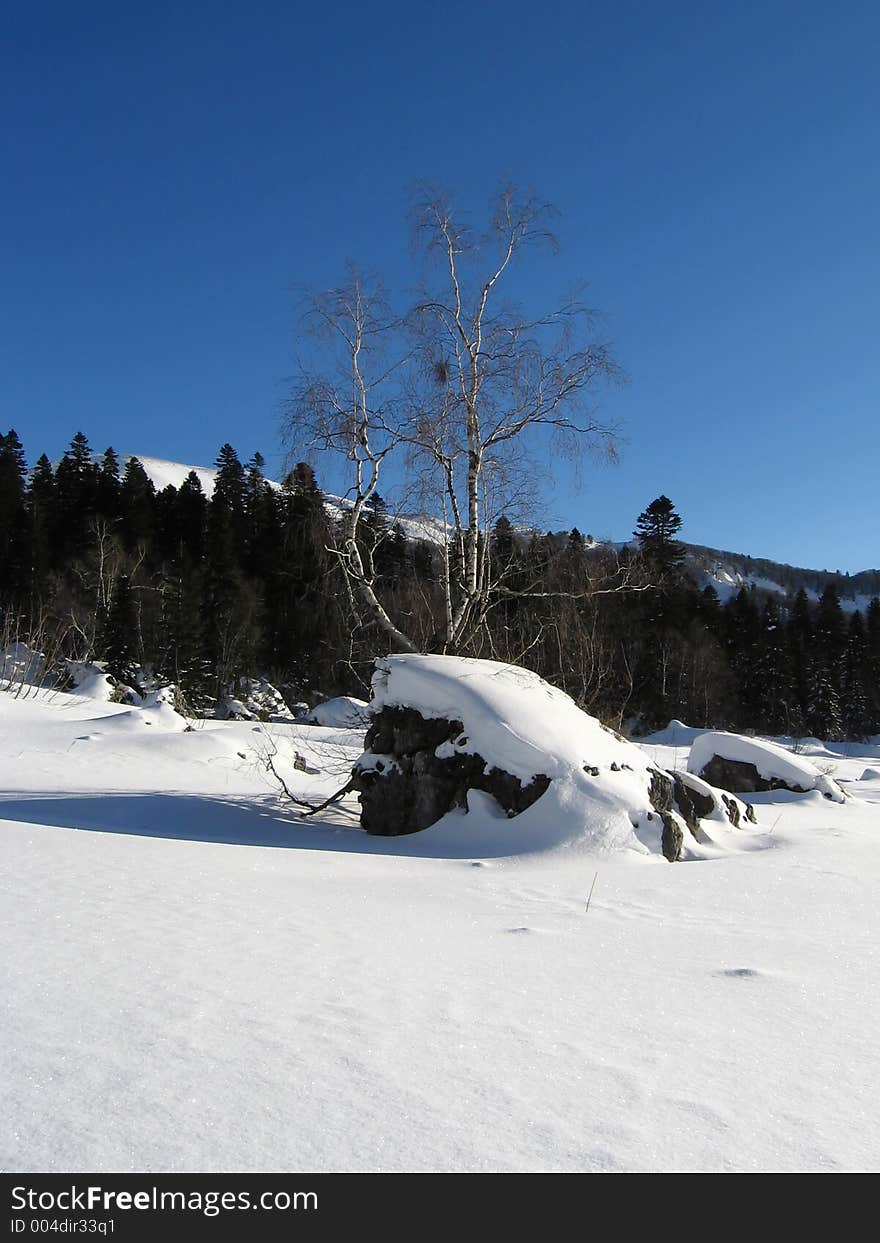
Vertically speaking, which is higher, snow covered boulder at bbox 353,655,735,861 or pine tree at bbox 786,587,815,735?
pine tree at bbox 786,587,815,735

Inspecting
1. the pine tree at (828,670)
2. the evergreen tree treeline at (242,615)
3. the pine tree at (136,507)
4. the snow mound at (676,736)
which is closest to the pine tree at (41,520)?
the evergreen tree treeline at (242,615)

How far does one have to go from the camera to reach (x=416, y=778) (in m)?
7.71

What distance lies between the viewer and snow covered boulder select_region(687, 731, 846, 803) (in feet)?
37.9

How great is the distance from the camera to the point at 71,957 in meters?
3.03

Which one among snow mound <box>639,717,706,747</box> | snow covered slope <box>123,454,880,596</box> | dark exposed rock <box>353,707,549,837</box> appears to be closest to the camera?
dark exposed rock <box>353,707,549,837</box>

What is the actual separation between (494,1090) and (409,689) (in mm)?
6016

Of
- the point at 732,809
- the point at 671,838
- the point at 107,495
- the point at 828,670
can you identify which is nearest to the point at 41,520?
the point at 107,495

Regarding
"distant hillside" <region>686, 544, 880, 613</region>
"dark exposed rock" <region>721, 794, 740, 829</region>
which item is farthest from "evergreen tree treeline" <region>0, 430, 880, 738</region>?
"distant hillside" <region>686, 544, 880, 613</region>

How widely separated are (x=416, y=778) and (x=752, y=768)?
6.81 m

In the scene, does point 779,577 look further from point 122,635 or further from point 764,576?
point 122,635

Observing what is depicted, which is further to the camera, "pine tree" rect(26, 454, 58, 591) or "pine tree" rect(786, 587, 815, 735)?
"pine tree" rect(786, 587, 815, 735)

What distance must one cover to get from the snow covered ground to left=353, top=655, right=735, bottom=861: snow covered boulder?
1.91 feet

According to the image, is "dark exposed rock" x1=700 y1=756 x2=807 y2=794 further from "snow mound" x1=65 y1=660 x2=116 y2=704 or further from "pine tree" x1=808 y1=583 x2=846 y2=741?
"pine tree" x1=808 y1=583 x2=846 y2=741

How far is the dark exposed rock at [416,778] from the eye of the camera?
23.6 ft
